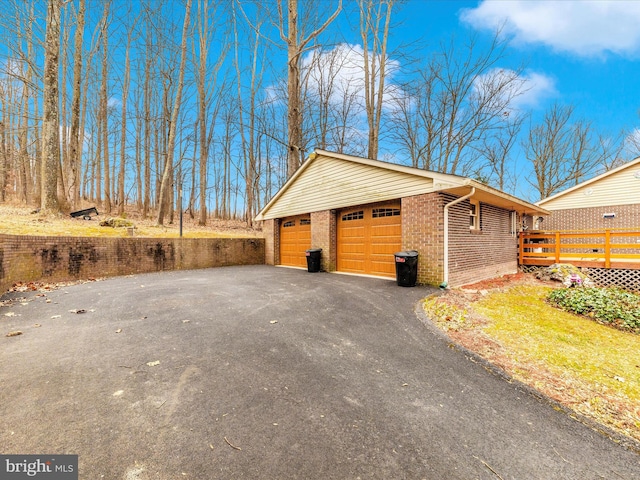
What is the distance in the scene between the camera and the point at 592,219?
1385 cm

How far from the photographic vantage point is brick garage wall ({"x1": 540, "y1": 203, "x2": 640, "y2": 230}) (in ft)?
41.5

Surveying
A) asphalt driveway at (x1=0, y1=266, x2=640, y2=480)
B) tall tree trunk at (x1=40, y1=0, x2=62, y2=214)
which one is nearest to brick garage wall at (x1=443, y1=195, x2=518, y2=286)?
asphalt driveway at (x1=0, y1=266, x2=640, y2=480)

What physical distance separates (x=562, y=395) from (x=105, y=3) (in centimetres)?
2399

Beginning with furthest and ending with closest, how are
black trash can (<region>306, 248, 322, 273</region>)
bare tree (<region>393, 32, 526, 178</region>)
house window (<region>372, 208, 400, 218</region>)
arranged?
bare tree (<region>393, 32, 526, 178</region>), black trash can (<region>306, 248, 322, 273</region>), house window (<region>372, 208, 400, 218</region>)

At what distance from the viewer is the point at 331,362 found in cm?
305

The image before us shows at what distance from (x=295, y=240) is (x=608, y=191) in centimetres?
1613

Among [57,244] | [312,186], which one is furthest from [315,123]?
[57,244]

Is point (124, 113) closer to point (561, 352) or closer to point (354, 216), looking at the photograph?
point (354, 216)

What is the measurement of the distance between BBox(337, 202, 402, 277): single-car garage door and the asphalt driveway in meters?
4.69

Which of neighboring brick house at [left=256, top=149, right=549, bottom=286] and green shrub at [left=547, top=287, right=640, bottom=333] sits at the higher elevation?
neighboring brick house at [left=256, top=149, right=549, bottom=286]

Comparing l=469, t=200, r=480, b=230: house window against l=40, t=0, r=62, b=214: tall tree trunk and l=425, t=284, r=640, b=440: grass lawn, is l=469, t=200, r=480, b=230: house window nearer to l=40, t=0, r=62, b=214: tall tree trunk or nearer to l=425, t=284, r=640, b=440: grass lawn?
l=425, t=284, r=640, b=440: grass lawn

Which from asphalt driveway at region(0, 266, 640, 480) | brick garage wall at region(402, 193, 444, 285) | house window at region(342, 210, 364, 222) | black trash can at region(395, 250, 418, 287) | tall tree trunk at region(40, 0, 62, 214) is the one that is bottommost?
asphalt driveway at region(0, 266, 640, 480)

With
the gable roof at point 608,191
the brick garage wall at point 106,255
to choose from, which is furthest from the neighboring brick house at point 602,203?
the brick garage wall at point 106,255

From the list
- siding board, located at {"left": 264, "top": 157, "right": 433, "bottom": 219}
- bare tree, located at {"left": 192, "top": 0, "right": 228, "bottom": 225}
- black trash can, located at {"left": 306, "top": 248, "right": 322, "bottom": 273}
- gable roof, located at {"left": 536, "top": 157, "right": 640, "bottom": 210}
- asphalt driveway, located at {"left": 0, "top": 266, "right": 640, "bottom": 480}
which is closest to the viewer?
asphalt driveway, located at {"left": 0, "top": 266, "right": 640, "bottom": 480}
